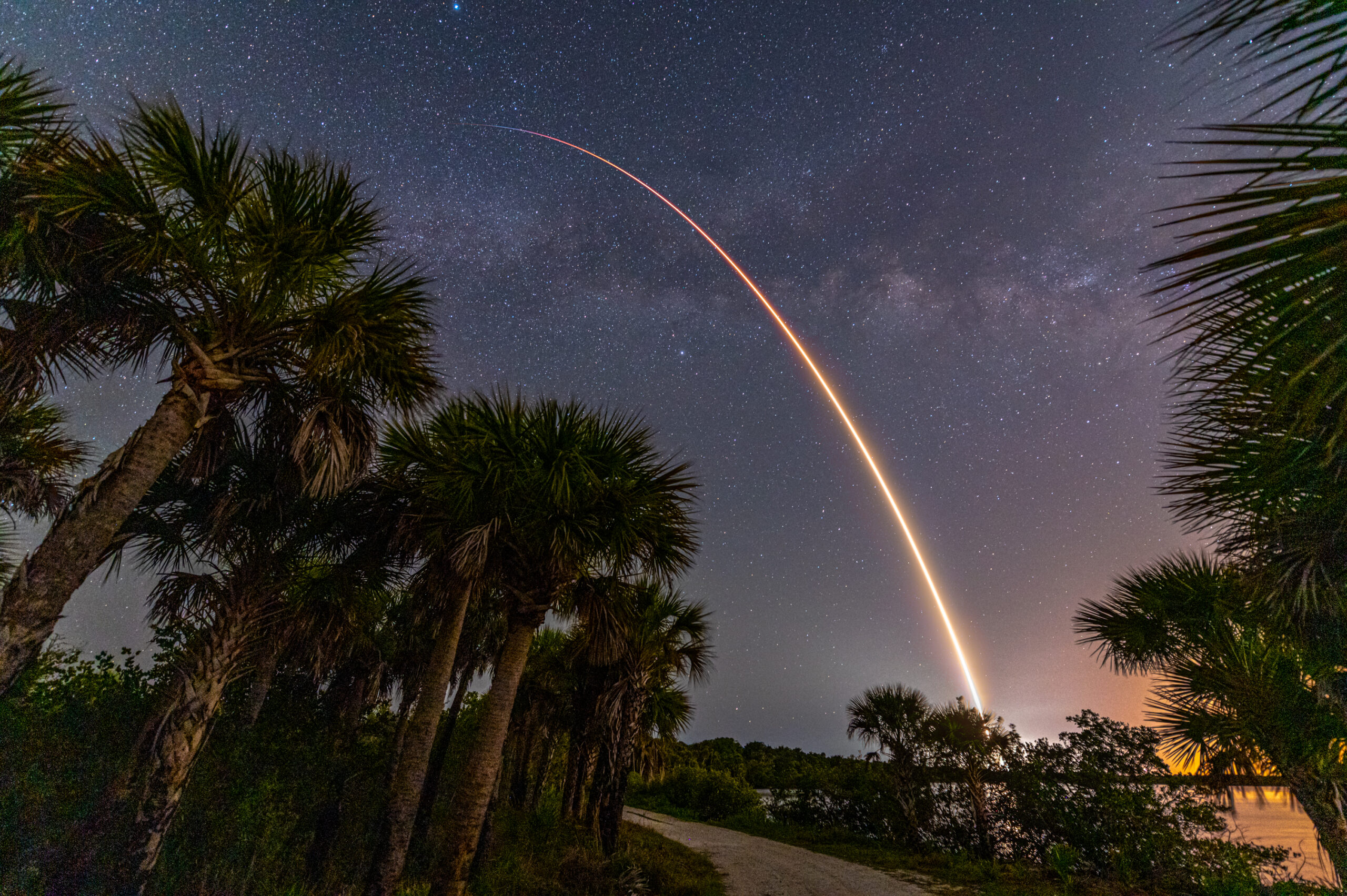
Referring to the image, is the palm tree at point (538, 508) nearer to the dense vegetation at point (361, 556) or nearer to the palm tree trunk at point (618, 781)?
the dense vegetation at point (361, 556)

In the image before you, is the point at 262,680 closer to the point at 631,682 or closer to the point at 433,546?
the point at 433,546

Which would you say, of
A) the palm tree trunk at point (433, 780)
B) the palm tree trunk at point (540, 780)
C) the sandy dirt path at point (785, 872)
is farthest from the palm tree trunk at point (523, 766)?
the palm tree trunk at point (433, 780)

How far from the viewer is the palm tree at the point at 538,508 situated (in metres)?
8.19

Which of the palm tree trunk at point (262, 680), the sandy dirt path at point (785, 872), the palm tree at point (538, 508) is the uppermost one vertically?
the palm tree at point (538, 508)

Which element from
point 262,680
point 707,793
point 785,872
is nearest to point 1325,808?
point 785,872

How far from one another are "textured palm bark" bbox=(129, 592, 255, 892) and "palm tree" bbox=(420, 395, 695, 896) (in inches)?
124

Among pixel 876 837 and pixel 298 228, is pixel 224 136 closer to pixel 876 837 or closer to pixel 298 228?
pixel 298 228

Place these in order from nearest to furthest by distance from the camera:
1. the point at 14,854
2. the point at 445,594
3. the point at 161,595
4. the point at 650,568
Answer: the point at 14,854
the point at 161,595
the point at 445,594
the point at 650,568

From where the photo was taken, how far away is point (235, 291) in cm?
626

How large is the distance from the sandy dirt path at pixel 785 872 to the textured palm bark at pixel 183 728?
9.68 m

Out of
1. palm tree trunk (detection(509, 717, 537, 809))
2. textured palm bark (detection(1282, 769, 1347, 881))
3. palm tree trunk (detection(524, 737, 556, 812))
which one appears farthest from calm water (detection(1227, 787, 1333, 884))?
palm tree trunk (detection(524, 737, 556, 812))

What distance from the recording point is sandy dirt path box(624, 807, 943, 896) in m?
11.2

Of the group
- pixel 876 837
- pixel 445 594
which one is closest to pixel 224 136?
pixel 445 594

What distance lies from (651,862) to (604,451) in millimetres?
9004
